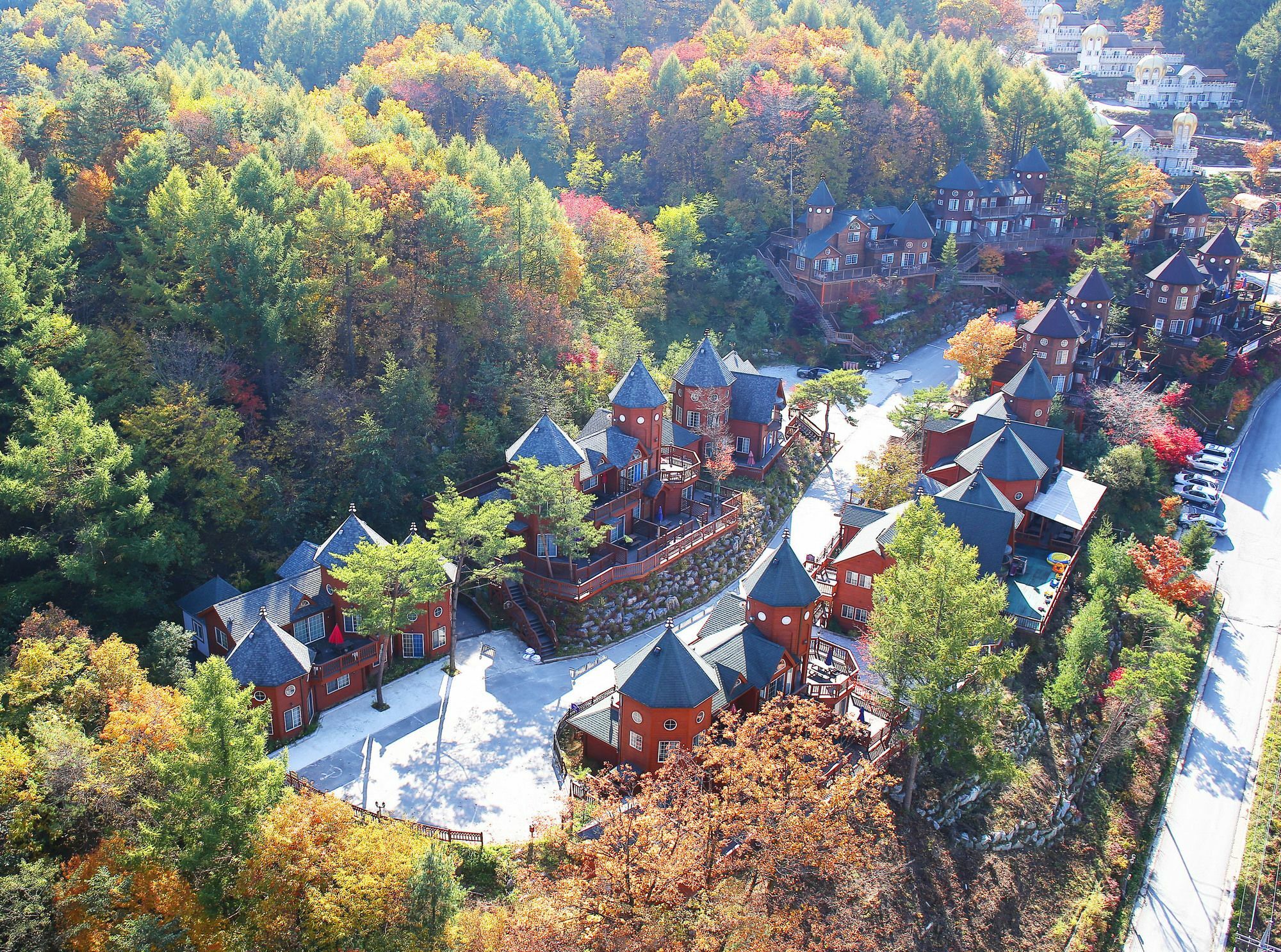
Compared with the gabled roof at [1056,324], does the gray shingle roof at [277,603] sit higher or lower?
lower

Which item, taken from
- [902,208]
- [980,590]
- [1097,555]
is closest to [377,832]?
[980,590]

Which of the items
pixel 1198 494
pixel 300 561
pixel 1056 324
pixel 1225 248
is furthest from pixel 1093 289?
pixel 300 561

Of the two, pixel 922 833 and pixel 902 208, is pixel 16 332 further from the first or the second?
pixel 902 208

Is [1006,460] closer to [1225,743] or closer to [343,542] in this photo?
[1225,743]

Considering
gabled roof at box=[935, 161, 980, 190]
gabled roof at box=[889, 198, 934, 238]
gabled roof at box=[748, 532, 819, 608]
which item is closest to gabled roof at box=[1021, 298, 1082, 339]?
gabled roof at box=[889, 198, 934, 238]

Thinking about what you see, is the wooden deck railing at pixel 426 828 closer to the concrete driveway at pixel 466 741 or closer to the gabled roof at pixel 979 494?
the concrete driveway at pixel 466 741

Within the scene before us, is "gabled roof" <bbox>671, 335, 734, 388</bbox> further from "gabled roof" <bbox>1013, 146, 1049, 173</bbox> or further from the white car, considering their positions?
"gabled roof" <bbox>1013, 146, 1049, 173</bbox>

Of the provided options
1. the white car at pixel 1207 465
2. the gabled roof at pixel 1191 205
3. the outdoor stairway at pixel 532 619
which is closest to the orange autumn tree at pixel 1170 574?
the white car at pixel 1207 465
